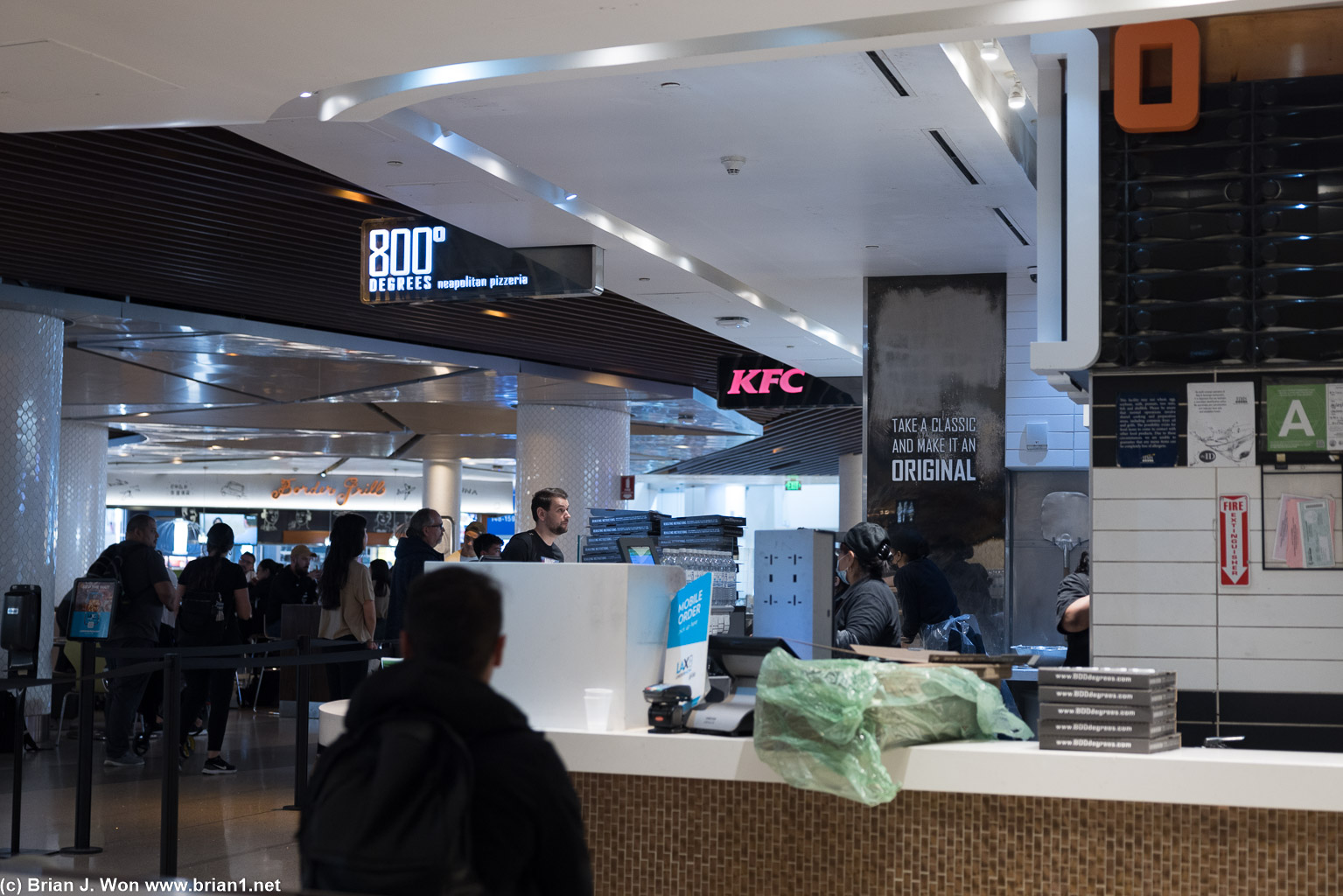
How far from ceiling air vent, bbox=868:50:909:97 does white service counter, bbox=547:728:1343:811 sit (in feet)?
6.63

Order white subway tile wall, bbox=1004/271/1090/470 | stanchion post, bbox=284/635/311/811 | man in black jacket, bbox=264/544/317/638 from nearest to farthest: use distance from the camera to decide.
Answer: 1. stanchion post, bbox=284/635/311/811
2. white subway tile wall, bbox=1004/271/1090/470
3. man in black jacket, bbox=264/544/317/638

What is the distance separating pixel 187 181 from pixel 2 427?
148 inches

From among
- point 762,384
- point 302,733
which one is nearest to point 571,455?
point 762,384

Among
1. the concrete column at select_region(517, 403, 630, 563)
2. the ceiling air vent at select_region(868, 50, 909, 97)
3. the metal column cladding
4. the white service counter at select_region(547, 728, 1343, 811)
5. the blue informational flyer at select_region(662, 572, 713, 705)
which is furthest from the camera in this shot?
the concrete column at select_region(517, 403, 630, 563)

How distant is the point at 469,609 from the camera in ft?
5.94

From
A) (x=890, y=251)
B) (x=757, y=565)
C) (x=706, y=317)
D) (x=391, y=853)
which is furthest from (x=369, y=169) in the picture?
(x=391, y=853)

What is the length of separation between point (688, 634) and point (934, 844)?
82cm

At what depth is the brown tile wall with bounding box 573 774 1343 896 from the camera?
9.18 ft

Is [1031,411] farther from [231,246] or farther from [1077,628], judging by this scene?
[231,246]

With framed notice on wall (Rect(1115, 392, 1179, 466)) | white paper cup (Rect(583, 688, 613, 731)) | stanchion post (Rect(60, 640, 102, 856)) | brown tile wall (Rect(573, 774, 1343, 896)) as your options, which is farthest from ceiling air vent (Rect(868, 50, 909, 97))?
stanchion post (Rect(60, 640, 102, 856))

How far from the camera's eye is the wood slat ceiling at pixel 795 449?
16.1 m

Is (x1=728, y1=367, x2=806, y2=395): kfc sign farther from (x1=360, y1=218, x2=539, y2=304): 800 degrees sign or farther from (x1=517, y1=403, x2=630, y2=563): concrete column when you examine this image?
(x1=360, y1=218, x2=539, y2=304): 800 degrees sign

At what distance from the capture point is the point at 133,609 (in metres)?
8.29

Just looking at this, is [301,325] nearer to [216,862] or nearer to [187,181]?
[187,181]
